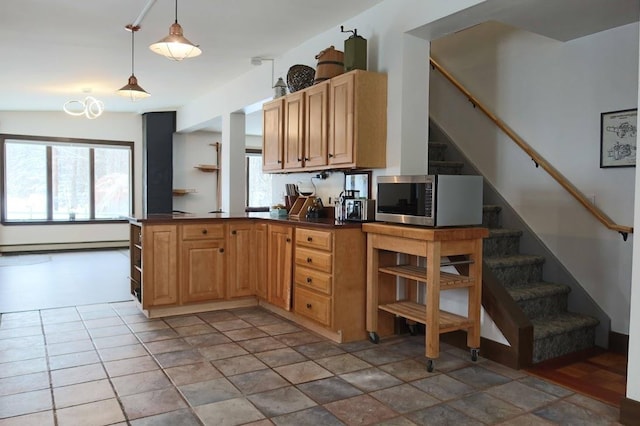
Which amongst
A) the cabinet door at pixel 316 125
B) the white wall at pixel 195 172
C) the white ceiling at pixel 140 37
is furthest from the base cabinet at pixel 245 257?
the white wall at pixel 195 172

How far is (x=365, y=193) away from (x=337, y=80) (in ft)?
3.14

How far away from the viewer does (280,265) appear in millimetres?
4277

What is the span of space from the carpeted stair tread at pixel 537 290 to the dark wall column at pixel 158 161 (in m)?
6.80

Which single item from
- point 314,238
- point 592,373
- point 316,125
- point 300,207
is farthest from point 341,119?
point 592,373

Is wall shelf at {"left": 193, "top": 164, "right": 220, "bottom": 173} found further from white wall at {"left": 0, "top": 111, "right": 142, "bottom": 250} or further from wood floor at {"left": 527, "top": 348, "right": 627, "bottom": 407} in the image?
wood floor at {"left": 527, "top": 348, "right": 627, "bottom": 407}

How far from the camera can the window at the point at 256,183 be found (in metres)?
10.5

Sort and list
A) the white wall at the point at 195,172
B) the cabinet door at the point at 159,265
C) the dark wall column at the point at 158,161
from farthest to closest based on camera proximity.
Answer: the white wall at the point at 195,172
the dark wall column at the point at 158,161
the cabinet door at the point at 159,265

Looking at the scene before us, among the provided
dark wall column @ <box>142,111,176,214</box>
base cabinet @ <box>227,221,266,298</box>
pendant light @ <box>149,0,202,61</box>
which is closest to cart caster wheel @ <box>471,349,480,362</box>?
base cabinet @ <box>227,221,266,298</box>

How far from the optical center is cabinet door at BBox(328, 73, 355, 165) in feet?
12.1

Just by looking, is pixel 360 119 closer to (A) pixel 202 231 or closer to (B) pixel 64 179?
(A) pixel 202 231

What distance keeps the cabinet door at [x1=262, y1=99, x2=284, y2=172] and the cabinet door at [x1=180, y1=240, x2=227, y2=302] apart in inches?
37.4

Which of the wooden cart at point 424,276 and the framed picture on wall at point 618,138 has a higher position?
the framed picture on wall at point 618,138

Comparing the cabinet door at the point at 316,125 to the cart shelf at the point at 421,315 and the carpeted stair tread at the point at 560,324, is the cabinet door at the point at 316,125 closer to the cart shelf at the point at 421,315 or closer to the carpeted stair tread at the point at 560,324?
the cart shelf at the point at 421,315

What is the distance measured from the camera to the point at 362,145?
144 inches
